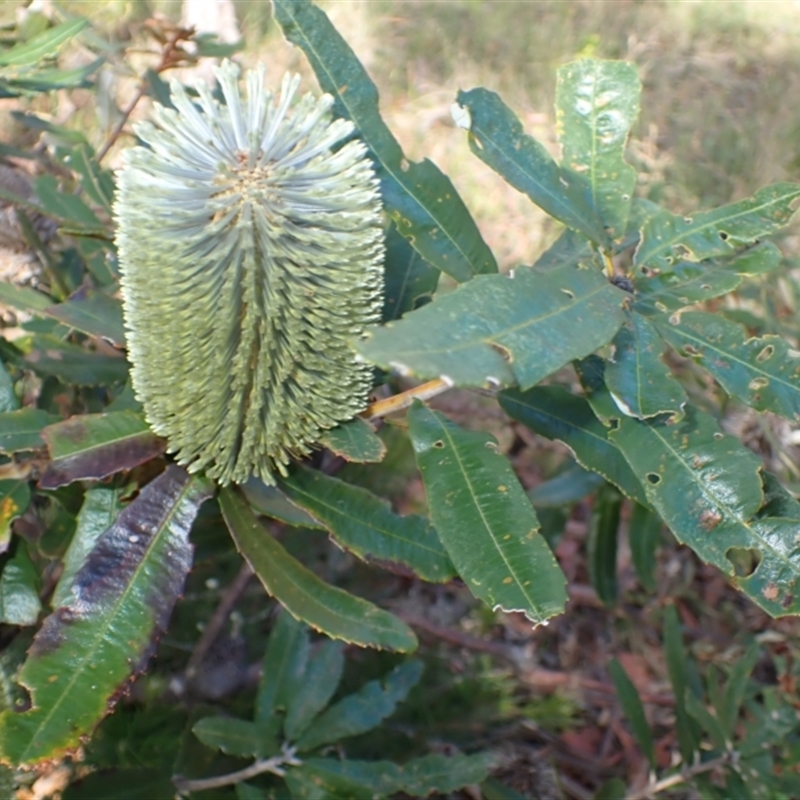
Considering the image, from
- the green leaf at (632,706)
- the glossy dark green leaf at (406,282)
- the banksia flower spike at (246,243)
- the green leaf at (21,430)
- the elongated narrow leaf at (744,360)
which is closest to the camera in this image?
the banksia flower spike at (246,243)

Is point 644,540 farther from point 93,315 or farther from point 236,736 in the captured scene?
point 93,315

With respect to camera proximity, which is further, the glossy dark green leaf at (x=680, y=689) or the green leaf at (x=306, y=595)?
the glossy dark green leaf at (x=680, y=689)

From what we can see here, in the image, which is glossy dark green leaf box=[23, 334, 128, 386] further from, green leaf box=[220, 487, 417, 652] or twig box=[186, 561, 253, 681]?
twig box=[186, 561, 253, 681]

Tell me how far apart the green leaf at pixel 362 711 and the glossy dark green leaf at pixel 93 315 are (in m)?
0.80

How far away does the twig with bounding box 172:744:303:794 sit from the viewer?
133cm

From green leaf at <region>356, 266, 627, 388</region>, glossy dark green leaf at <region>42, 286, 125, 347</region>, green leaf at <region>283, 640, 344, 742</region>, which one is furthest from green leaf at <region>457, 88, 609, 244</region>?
green leaf at <region>283, 640, 344, 742</region>

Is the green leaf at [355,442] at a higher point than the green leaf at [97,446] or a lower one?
lower

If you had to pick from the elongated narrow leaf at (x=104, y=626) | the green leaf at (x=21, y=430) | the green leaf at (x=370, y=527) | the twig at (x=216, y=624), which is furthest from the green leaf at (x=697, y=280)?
the twig at (x=216, y=624)

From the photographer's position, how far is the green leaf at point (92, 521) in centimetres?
98

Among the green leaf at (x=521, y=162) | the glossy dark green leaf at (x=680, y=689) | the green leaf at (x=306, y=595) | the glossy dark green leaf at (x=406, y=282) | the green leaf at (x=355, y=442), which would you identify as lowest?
the glossy dark green leaf at (x=680, y=689)

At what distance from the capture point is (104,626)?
2.85ft

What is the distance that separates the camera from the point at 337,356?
0.86m

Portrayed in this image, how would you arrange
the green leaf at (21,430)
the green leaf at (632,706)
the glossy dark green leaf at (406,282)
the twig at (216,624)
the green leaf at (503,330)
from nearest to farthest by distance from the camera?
the green leaf at (503,330) → the green leaf at (21,430) → the glossy dark green leaf at (406,282) → the green leaf at (632,706) → the twig at (216,624)

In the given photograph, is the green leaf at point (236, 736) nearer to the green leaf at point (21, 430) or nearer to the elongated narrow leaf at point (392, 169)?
the green leaf at point (21, 430)
